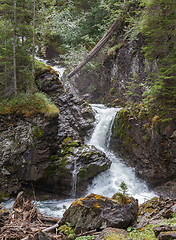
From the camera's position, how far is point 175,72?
7.21 m

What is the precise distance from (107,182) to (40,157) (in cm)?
368

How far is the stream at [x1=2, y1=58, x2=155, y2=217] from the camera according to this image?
7.99 metres

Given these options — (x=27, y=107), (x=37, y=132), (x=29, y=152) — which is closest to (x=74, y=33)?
(x=27, y=107)

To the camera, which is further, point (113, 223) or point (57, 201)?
point (57, 201)

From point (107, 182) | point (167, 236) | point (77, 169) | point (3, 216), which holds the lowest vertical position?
point (107, 182)

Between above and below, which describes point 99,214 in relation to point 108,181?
above

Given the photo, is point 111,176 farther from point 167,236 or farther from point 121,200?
point 167,236

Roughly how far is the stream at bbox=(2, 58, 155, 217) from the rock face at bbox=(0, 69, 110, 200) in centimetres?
50

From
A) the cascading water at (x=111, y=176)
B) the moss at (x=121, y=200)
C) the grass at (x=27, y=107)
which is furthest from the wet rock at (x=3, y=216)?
the grass at (x=27, y=107)

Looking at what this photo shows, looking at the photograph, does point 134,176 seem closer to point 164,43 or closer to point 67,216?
point 67,216

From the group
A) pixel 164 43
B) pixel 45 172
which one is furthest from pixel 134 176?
pixel 164 43

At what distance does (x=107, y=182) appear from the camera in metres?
9.10

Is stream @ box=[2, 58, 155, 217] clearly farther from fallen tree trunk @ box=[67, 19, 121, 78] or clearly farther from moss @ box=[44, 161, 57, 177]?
fallen tree trunk @ box=[67, 19, 121, 78]

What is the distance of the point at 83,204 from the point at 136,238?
147 centimetres
